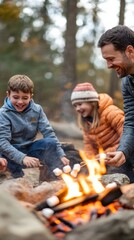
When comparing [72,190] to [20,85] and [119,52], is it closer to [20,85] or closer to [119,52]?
[119,52]

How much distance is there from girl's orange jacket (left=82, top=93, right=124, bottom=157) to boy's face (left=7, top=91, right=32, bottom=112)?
1122mm

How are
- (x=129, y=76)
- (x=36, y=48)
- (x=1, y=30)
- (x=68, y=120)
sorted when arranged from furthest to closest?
1. (x=36, y=48)
2. (x=1, y=30)
3. (x=68, y=120)
4. (x=129, y=76)

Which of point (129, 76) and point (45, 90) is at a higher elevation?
point (129, 76)

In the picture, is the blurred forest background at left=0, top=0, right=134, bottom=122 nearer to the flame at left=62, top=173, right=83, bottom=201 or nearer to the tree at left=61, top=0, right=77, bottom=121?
the tree at left=61, top=0, right=77, bottom=121

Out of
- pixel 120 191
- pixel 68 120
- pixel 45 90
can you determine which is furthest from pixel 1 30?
pixel 120 191

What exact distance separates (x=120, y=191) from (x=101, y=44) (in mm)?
1497

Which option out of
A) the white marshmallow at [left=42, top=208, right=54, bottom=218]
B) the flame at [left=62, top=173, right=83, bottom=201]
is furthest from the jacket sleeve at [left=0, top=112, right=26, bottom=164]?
the white marshmallow at [left=42, top=208, right=54, bottom=218]

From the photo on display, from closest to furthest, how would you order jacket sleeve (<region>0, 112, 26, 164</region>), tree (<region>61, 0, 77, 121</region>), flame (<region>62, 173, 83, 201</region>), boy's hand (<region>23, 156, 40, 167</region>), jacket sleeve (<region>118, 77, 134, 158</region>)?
flame (<region>62, 173, 83, 201</region>)
jacket sleeve (<region>118, 77, 134, 158</region>)
boy's hand (<region>23, 156, 40, 167</region>)
jacket sleeve (<region>0, 112, 26, 164</region>)
tree (<region>61, 0, 77, 121</region>)

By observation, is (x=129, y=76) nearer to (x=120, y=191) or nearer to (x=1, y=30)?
(x=120, y=191)

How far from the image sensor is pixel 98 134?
16.5 feet

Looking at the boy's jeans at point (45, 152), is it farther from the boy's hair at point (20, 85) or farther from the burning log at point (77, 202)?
the burning log at point (77, 202)

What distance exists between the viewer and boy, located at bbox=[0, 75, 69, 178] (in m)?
4.13

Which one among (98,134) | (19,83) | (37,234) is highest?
(19,83)

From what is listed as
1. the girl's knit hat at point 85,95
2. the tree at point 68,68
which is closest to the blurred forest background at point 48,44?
the tree at point 68,68
